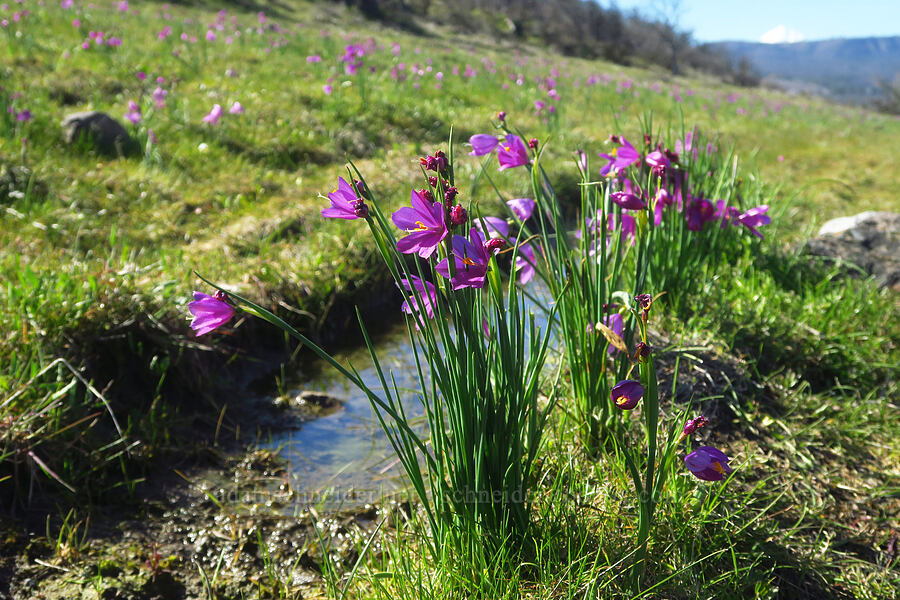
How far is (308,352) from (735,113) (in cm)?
1163

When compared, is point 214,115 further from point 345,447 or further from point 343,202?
point 343,202

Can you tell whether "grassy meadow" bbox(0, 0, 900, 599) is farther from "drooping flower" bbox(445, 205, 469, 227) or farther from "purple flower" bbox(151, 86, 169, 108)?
"drooping flower" bbox(445, 205, 469, 227)

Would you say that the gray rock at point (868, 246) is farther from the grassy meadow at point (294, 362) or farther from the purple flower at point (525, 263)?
the purple flower at point (525, 263)

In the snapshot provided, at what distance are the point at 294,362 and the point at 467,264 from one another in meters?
2.19

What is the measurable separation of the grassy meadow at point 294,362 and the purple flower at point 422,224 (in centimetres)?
15

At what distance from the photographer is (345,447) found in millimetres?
2604

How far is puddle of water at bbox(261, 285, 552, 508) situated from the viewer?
2.33m

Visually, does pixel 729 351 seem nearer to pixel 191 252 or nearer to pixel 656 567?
pixel 656 567

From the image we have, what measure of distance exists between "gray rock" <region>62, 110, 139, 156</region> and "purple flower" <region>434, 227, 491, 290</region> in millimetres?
4323

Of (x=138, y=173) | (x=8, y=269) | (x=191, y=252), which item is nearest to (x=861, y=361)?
(x=191, y=252)

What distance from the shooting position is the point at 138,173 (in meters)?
4.46

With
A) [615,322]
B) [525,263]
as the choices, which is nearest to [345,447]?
[525,263]

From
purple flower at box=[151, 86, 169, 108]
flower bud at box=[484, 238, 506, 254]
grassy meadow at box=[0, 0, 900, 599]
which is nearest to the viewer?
flower bud at box=[484, 238, 506, 254]

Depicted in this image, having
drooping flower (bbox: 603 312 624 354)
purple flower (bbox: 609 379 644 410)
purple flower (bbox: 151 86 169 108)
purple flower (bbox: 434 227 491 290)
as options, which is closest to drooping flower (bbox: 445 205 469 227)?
purple flower (bbox: 434 227 491 290)
